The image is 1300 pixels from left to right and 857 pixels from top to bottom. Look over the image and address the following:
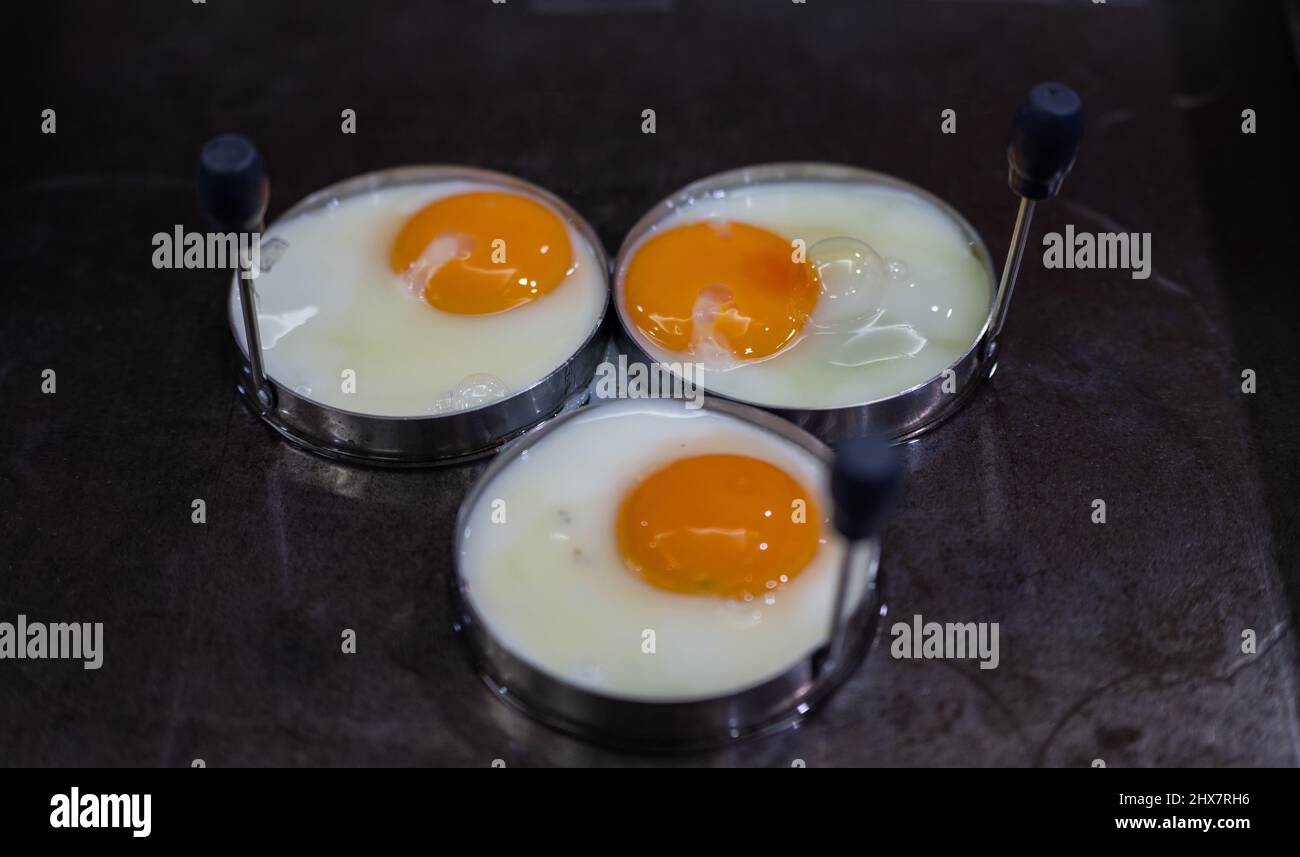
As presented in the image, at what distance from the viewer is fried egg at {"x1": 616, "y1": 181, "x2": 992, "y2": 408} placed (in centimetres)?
294

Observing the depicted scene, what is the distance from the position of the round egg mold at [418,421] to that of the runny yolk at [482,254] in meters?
0.17

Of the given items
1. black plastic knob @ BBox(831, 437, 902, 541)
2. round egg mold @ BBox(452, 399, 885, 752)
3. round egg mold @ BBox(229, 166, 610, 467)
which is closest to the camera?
black plastic knob @ BBox(831, 437, 902, 541)

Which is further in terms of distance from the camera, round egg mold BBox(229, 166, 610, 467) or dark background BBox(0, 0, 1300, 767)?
round egg mold BBox(229, 166, 610, 467)

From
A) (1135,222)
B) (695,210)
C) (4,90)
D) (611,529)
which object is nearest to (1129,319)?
(1135,222)

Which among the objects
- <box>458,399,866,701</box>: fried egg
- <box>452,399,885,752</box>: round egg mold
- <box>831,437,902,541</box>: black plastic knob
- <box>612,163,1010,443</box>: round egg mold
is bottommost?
<box>452,399,885,752</box>: round egg mold

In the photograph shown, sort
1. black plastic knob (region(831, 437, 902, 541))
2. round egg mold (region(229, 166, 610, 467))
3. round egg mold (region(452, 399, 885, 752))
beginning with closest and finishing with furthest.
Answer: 1. black plastic knob (region(831, 437, 902, 541))
2. round egg mold (region(452, 399, 885, 752))
3. round egg mold (region(229, 166, 610, 467))

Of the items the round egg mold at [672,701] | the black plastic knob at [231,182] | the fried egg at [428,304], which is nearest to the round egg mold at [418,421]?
the fried egg at [428,304]

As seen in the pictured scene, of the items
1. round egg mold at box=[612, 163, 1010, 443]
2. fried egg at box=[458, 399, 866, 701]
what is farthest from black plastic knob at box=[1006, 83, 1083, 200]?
fried egg at box=[458, 399, 866, 701]

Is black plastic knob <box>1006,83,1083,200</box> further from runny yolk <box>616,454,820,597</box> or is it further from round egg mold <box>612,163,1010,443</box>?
runny yolk <box>616,454,820,597</box>

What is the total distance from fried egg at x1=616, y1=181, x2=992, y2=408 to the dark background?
181 mm

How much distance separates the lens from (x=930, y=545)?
2.78 metres

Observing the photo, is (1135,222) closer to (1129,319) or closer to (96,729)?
(1129,319)

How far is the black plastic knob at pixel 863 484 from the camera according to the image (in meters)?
2.06

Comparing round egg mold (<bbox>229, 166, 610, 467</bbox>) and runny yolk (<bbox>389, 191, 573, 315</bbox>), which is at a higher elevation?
runny yolk (<bbox>389, 191, 573, 315</bbox>)
